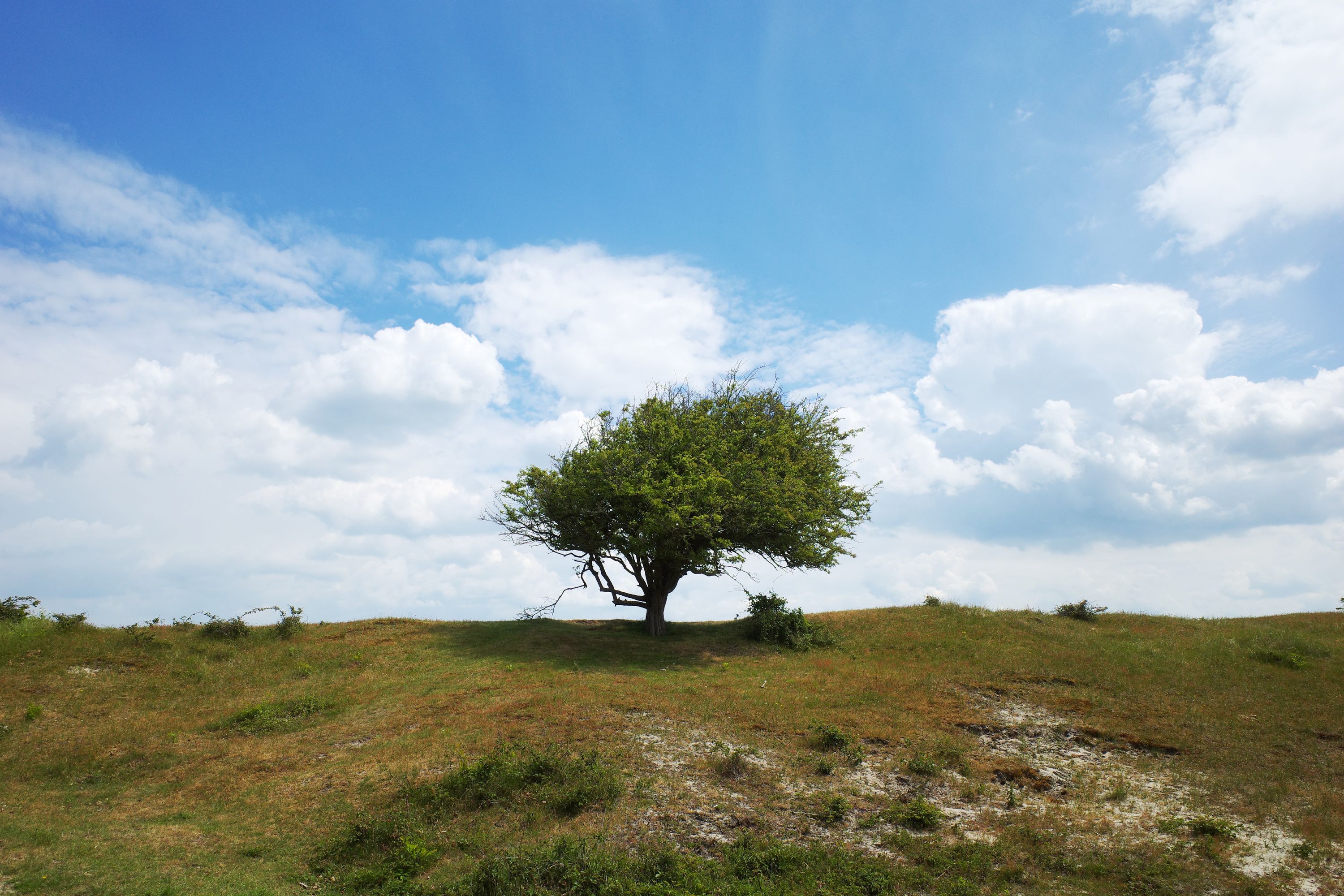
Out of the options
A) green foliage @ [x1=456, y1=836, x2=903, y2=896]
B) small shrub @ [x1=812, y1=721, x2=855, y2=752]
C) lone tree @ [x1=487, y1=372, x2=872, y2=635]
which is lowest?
green foliage @ [x1=456, y1=836, x2=903, y2=896]

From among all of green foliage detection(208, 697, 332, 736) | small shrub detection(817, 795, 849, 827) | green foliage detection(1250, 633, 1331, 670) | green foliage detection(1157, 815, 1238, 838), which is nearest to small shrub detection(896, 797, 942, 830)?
small shrub detection(817, 795, 849, 827)

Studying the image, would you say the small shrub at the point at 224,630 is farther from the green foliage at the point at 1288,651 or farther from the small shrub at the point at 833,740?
the green foliage at the point at 1288,651

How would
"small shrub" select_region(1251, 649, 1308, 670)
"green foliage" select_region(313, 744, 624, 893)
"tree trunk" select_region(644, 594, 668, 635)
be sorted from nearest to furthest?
1. "green foliage" select_region(313, 744, 624, 893)
2. "small shrub" select_region(1251, 649, 1308, 670)
3. "tree trunk" select_region(644, 594, 668, 635)

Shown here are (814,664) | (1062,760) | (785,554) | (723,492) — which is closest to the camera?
(1062,760)

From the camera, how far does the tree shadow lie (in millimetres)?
29906

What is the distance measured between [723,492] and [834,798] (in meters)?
16.3

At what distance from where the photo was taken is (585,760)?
17.6 m

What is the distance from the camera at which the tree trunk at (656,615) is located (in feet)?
118

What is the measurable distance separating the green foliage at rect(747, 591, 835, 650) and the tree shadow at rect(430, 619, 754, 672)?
3.06 ft

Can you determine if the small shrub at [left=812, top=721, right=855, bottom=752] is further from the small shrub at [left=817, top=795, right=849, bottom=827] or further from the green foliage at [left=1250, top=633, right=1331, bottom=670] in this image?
the green foliage at [left=1250, top=633, right=1331, bottom=670]

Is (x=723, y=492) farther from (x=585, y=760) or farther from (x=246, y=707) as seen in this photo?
(x=246, y=707)

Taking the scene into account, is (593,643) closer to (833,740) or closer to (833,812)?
(833,740)

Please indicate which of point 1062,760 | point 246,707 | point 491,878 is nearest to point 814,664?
point 1062,760

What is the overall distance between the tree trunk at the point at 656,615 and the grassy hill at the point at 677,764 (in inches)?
134
